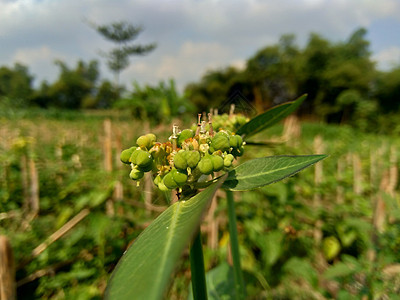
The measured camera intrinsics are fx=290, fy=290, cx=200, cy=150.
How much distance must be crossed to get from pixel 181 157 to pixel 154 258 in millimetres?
211

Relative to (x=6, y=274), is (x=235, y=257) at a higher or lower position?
higher

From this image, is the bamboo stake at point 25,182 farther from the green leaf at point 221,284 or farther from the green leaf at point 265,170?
the green leaf at point 265,170

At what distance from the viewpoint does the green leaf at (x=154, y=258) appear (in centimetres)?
28

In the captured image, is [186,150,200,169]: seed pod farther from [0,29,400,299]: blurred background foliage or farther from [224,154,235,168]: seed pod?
[0,29,400,299]: blurred background foliage

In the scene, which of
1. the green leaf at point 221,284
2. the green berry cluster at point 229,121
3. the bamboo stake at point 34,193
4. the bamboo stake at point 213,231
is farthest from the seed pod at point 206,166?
the bamboo stake at point 34,193

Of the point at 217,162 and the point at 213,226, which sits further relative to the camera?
the point at 213,226

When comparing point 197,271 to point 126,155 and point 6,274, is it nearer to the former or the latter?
point 126,155

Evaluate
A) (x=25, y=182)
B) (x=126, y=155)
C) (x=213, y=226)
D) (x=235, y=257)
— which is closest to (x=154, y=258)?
(x=126, y=155)

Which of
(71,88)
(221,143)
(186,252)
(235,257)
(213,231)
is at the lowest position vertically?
(186,252)

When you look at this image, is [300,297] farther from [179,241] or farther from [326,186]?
[179,241]

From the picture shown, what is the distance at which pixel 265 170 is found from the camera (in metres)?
0.49

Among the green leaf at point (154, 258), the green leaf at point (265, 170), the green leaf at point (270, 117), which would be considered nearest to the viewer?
the green leaf at point (154, 258)

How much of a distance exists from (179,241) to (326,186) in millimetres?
2296

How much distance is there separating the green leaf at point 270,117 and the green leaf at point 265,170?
195 millimetres
